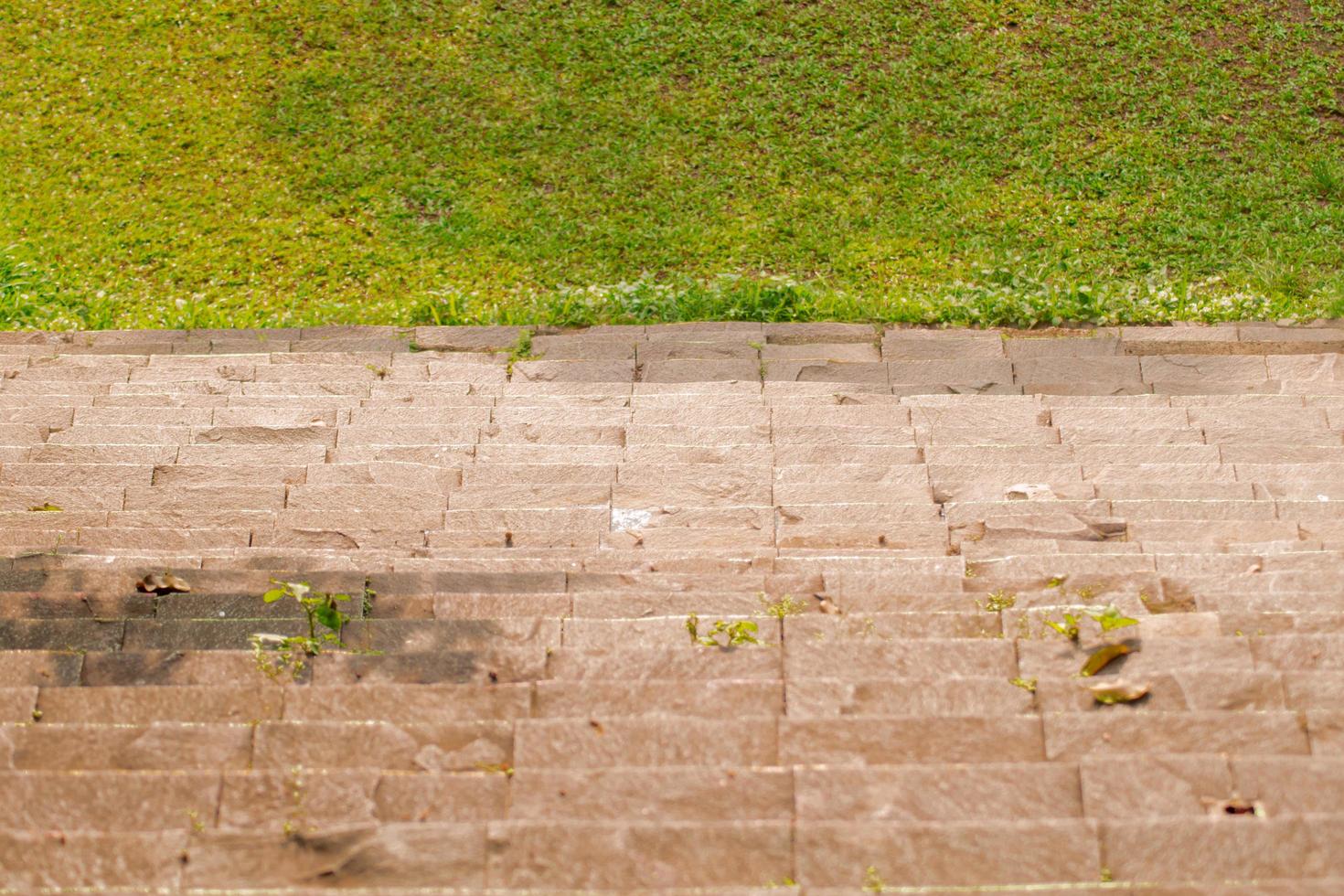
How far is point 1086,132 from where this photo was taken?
1025 centimetres

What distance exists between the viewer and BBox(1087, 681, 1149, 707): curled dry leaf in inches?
125

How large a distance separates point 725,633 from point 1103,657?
3.27 ft

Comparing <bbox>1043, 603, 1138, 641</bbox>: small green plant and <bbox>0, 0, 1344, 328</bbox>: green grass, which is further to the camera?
<bbox>0, 0, 1344, 328</bbox>: green grass

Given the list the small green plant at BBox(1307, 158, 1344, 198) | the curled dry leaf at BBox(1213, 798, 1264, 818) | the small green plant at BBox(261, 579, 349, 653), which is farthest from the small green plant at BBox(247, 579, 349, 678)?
the small green plant at BBox(1307, 158, 1344, 198)

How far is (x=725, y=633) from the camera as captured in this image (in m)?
3.67

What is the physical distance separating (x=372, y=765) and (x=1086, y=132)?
8.82 meters

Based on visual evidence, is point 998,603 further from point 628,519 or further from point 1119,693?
point 628,519

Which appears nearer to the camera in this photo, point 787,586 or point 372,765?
point 372,765

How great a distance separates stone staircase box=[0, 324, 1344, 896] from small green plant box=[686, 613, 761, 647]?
2cm

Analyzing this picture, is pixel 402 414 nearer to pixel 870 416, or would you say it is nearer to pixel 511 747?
pixel 870 416

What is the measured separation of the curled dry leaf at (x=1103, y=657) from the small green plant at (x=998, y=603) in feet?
1.37

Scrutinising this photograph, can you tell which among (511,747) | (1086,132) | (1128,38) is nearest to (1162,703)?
(511,747)

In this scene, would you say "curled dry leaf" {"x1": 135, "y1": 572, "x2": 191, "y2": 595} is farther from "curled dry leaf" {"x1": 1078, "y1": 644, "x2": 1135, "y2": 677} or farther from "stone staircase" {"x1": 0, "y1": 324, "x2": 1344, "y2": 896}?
"curled dry leaf" {"x1": 1078, "y1": 644, "x2": 1135, "y2": 677}

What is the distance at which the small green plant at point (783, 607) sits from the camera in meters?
3.87
